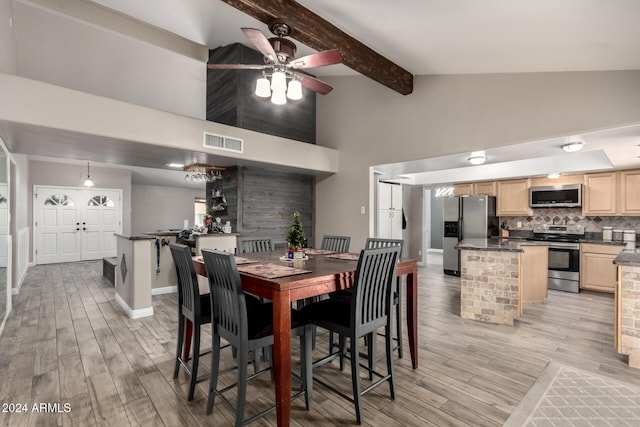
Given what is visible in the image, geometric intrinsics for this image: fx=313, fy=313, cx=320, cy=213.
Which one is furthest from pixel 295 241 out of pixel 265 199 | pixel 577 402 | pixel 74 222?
pixel 74 222

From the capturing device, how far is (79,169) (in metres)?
8.23

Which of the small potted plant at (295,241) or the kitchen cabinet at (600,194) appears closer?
the small potted plant at (295,241)

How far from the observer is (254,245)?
3.51 m

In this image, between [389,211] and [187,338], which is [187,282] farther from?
[389,211]

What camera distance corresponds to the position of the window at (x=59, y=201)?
7818mm

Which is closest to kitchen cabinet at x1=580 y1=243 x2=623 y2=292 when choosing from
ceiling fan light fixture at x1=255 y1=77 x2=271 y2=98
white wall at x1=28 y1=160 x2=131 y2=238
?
ceiling fan light fixture at x1=255 y1=77 x2=271 y2=98

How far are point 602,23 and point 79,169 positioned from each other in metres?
10.3

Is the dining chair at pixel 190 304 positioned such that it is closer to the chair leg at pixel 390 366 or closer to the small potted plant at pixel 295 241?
the small potted plant at pixel 295 241

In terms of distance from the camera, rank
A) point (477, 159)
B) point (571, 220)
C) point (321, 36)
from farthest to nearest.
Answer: point (571, 220) → point (477, 159) → point (321, 36)

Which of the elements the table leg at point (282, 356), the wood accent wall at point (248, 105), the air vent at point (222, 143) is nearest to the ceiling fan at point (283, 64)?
the air vent at point (222, 143)

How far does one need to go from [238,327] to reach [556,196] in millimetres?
6082

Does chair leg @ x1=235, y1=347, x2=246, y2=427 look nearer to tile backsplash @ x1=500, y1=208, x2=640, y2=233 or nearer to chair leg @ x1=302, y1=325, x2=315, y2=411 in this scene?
chair leg @ x1=302, y1=325, x2=315, y2=411

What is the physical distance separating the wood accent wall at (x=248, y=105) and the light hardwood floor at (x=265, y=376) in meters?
3.23

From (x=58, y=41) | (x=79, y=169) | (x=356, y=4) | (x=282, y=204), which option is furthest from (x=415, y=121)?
(x=79, y=169)
